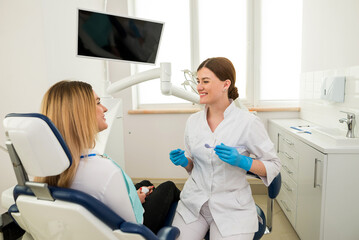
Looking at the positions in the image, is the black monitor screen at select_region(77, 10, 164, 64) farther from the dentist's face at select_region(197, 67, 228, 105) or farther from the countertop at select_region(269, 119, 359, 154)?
the countertop at select_region(269, 119, 359, 154)

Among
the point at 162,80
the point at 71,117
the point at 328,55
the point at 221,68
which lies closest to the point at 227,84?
the point at 221,68

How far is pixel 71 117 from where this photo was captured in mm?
840

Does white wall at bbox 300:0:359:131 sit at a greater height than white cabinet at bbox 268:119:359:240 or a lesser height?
greater

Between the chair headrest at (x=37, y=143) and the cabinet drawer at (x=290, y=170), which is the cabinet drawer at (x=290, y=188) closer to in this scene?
the cabinet drawer at (x=290, y=170)

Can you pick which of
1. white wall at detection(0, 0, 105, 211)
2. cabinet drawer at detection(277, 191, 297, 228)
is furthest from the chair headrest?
cabinet drawer at detection(277, 191, 297, 228)

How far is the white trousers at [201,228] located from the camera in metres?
1.16

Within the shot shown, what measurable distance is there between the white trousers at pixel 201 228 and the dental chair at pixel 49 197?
1.50ft

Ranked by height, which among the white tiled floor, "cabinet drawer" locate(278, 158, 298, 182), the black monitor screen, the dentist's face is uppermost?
the black monitor screen

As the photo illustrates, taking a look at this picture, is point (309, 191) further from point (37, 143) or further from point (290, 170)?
point (37, 143)

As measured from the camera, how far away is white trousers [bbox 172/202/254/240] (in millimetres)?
1162

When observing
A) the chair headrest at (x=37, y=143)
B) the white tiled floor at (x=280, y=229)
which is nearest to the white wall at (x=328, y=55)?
the white tiled floor at (x=280, y=229)

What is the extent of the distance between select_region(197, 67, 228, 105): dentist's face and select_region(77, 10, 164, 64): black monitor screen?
378 millimetres

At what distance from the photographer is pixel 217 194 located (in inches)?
49.3

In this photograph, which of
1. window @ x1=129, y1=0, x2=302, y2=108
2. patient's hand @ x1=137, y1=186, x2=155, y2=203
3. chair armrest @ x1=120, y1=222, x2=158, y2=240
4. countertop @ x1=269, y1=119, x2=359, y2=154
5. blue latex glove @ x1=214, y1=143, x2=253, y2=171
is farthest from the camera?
window @ x1=129, y1=0, x2=302, y2=108
